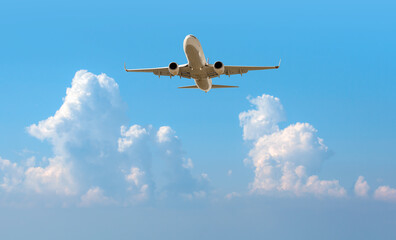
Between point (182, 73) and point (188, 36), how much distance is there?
10.9 meters

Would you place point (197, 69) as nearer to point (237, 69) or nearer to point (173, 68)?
point (173, 68)

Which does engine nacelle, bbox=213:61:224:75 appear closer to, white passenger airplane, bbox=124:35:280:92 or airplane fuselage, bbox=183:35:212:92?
white passenger airplane, bbox=124:35:280:92

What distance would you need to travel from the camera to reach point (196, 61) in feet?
257

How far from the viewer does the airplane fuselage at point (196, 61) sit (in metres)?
74.2

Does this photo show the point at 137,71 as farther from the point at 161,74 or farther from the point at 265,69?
the point at 265,69

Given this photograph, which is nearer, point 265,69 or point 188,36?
point 188,36

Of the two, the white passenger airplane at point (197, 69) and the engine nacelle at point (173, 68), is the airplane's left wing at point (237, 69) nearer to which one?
the white passenger airplane at point (197, 69)

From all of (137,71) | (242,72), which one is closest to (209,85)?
(242,72)

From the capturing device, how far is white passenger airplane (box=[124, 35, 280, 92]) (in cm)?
7538

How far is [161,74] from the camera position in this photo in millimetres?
88438

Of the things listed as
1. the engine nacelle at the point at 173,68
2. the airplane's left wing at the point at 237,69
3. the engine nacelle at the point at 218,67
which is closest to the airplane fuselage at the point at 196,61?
the engine nacelle at the point at 218,67

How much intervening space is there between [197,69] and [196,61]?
2841mm

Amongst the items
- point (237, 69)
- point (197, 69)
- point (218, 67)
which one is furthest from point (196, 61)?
point (237, 69)

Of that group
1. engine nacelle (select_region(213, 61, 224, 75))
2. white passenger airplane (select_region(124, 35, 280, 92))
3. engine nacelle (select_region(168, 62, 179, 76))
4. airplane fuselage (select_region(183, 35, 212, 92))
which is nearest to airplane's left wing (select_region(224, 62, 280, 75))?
white passenger airplane (select_region(124, 35, 280, 92))
